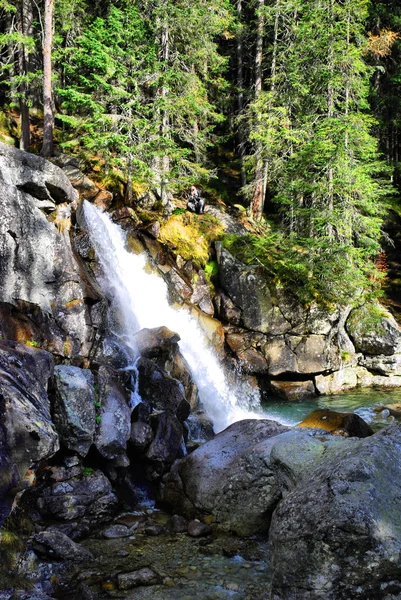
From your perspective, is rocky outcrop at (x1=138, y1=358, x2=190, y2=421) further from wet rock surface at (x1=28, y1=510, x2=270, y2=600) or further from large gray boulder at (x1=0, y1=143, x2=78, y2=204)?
large gray boulder at (x1=0, y1=143, x2=78, y2=204)

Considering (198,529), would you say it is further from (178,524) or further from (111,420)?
(111,420)

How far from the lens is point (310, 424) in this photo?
1120cm

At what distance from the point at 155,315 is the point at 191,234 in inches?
220

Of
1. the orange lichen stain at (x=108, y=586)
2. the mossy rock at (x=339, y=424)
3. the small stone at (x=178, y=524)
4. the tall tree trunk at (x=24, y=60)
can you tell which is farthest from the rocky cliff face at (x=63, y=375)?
the tall tree trunk at (x=24, y=60)

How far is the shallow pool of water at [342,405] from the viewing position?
15.4 meters

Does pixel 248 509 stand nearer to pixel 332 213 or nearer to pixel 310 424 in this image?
pixel 310 424

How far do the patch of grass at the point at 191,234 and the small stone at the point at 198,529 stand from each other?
1287 cm

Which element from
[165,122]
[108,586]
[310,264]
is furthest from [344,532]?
[165,122]

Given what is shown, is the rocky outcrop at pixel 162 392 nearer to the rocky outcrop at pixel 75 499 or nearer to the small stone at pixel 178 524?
the rocky outcrop at pixel 75 499

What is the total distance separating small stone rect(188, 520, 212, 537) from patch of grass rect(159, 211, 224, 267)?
12873mm

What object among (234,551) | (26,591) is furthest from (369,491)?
(26,591)

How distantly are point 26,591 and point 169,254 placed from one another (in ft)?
47.1

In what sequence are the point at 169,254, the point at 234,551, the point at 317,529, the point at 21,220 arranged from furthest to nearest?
the point at 169,254 → the point at 21,220 → the point at 234,551 → the point at 317,529

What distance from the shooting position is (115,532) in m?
7.80
